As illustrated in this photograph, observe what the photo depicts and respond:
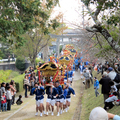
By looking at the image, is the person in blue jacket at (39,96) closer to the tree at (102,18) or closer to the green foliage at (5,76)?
the tree at (102,18)

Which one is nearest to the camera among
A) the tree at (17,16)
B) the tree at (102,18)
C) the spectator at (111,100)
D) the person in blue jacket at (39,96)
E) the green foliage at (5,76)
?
the tree at (102,18)

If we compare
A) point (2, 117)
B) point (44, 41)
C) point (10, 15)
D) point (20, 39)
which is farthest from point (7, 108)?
point (44, 41)

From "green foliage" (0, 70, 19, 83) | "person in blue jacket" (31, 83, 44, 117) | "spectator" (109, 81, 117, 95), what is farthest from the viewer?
"green foliage" (0, 70, 19, 83)

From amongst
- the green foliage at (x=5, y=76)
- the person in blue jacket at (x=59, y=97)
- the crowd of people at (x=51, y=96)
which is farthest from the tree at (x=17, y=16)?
the green foliage at (x=5, y=76)

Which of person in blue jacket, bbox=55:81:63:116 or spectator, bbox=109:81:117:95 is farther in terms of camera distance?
person in blue jacket, bbox=55:81:63:116

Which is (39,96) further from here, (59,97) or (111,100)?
(111,100)

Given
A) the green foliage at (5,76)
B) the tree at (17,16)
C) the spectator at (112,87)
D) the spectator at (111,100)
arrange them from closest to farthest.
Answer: the spectator at (111,100), the spectator at (112,87), the tree at (17,16), the green foliage at (5,76)

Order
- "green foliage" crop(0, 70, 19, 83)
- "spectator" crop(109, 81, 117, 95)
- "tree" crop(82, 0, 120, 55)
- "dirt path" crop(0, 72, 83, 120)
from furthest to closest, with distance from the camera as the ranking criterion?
1. "green foliage" crop(0, 70, 19, 83)
2. "dirt path" crop(0, 72, 83, 120)
3. "spectator" crop(109, 81, 117, 95)
4. "tree" crop(82, 0, 120, 55)

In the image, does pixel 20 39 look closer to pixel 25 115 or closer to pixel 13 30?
pixel 13 30

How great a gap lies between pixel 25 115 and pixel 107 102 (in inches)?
160

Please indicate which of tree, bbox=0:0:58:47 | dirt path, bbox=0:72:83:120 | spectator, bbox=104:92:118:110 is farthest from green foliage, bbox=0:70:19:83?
spectator, bbox=104:92:118:110

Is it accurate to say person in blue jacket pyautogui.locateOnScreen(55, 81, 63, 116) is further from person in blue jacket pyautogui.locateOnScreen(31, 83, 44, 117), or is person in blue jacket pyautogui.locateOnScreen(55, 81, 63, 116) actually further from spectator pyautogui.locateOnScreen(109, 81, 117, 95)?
spectator pyautogui.locateOnScreen(109, 81, 117, 95)

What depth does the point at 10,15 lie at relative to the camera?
468 inches

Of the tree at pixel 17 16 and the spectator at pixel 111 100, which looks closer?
the spectator at pixel 111 100
